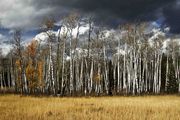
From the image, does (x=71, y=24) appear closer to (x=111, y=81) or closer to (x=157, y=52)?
(x=157, y=52)

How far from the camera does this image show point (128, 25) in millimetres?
48938

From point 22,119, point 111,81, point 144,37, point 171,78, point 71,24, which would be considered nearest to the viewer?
point 22,119

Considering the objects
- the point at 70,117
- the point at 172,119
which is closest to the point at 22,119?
the point at 70,117

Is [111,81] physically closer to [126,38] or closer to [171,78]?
[171,78]

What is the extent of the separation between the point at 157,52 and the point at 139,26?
345 inches

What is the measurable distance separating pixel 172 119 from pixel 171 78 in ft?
165

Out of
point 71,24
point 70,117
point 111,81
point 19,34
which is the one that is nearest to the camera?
point 70,117

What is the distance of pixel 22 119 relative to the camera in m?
12.5

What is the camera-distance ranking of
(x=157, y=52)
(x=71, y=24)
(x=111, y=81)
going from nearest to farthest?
(x=71, y=24), (x=157, y=52), (x=111, y=81)

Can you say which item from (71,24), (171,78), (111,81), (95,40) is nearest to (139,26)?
(95,40)

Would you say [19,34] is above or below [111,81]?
above

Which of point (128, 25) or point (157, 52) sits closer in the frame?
point (128, 25)

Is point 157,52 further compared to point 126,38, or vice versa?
point 157,52

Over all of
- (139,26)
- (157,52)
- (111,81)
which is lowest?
(111,81)
